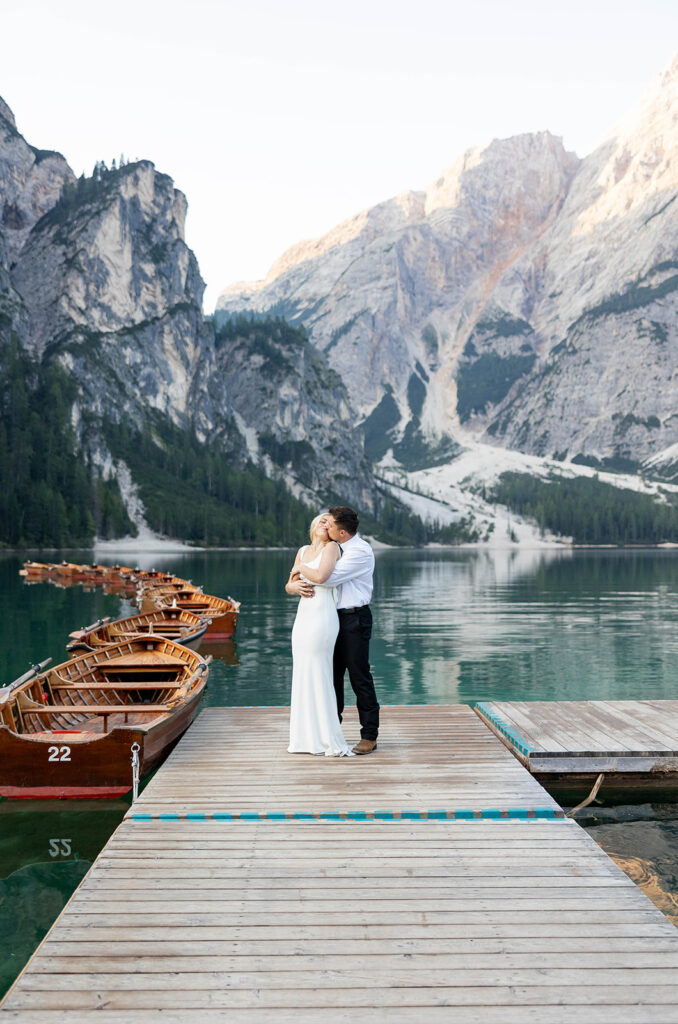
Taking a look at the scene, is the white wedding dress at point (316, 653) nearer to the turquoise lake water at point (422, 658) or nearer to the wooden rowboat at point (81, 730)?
the wooden rowboat at point (81, 730)

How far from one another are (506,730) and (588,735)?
1.60 meters

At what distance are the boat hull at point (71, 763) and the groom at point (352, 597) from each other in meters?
3.81

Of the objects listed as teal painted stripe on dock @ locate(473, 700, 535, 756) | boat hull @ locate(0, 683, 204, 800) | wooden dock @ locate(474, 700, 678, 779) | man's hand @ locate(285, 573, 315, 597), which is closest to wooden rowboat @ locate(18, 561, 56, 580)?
boat hull @ locate(0, 683, 204, 800)

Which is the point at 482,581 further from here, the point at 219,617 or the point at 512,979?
the point at 512,979

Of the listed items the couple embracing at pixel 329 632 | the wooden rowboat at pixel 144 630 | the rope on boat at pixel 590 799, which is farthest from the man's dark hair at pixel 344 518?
the wooden rowboat at pixel 144 630

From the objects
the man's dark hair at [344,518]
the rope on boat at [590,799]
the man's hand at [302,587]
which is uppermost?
the man's dark hair at [344,518]

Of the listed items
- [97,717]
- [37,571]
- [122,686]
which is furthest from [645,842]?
[37,571]

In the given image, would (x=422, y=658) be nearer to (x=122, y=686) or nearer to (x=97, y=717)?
(x=122, y=686)

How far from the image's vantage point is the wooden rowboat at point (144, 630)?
26516 millimetres

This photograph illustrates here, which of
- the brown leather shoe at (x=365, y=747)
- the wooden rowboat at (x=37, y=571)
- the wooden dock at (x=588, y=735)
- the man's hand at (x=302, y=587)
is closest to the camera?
the man's hand at (x=302, y=587)

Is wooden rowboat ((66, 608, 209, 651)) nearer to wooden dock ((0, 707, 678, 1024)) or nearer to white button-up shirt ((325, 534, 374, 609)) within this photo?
white button-up shirt ((325, 534, 374, 609))

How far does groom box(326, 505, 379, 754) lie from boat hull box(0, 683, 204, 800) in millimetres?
3808

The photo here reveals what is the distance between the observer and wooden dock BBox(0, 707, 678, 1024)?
5.75 m

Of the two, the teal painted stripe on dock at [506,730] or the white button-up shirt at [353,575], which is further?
the teal painted stripe on dock at [506,730]
